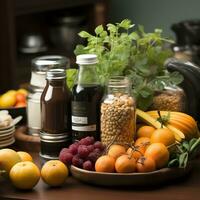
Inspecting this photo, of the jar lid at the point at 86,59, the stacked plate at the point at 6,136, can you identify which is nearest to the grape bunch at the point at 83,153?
the jar lid at the point at 86,59

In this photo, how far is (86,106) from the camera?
1.72 meters

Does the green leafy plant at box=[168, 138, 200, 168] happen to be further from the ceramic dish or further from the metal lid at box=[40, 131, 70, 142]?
the metal lid at box=[40, 131, 70, 142]

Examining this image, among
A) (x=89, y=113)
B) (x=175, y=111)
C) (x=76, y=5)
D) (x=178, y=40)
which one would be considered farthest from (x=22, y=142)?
(x=76, y=5)

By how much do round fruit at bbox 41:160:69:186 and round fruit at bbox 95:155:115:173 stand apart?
90 mm

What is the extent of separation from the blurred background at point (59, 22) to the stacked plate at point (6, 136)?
1.76 metres

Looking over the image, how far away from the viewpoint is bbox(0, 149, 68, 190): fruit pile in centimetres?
157

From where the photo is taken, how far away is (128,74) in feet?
6.15

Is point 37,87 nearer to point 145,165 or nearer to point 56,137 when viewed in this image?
point 56,137

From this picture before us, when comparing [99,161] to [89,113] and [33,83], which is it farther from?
[33,83]

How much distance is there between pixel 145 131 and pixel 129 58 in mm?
249

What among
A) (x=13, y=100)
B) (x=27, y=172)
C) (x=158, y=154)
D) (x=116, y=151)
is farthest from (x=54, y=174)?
(x=13, y=100)

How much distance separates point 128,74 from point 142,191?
436mm

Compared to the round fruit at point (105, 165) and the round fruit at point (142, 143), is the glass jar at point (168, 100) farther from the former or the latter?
the round fruit at point (105, 165)

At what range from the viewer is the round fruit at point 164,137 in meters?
1.66
